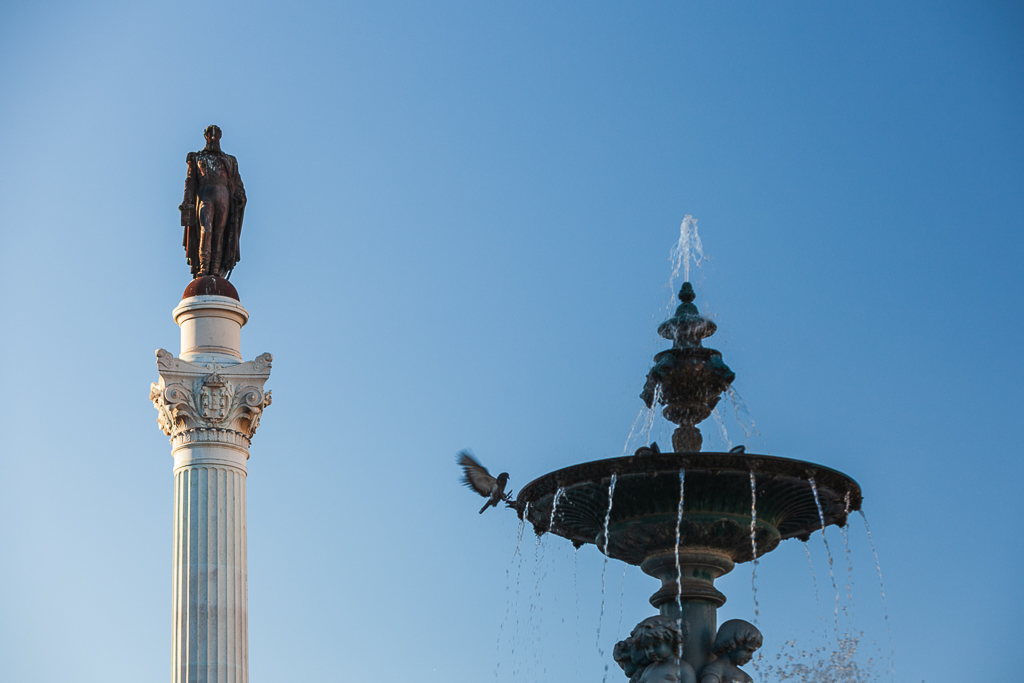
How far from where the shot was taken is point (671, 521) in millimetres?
15828

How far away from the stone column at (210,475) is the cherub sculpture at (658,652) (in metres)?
6.26

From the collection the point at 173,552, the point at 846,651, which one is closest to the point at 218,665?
the point at 173,552

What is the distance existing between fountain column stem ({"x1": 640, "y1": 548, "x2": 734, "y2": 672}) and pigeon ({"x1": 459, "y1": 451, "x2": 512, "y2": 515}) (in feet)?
8.04

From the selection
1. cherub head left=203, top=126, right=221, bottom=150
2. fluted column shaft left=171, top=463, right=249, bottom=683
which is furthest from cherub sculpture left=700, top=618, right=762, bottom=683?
cherub head left=203, top=126, right=221, bottom=150

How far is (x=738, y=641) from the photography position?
15469 mm

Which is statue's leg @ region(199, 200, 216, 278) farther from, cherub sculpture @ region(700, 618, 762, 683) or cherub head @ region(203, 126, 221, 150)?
cherub sculpture @ region(700, 618, 762, 683)

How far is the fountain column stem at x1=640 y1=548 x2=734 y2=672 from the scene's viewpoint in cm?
1584

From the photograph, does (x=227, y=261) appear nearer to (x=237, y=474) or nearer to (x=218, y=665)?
(x=237, y=474)

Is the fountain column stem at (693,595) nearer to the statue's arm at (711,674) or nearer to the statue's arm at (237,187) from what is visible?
the statue's arm at (711,674)

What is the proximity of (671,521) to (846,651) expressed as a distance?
11.6 feet

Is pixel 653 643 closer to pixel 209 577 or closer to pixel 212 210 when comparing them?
pixel 209 577

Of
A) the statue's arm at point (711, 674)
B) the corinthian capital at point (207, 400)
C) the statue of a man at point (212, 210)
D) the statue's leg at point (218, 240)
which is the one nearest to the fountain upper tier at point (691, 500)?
the statue's arm at point (711, 674)

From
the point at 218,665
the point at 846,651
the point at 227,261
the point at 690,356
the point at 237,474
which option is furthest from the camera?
the point at 227,261

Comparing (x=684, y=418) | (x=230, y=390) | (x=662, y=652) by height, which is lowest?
(x=662, y=652)
